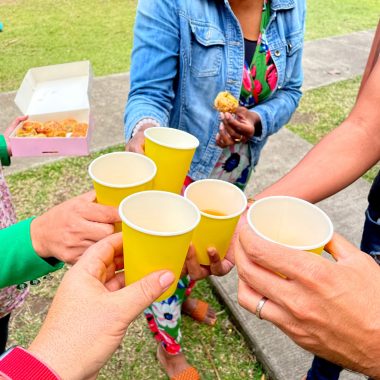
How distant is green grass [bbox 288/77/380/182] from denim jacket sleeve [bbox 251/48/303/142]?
226 centimetres

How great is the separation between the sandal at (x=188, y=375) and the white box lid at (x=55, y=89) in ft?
6.86

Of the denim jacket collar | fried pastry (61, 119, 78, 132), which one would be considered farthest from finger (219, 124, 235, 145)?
fried pastry (61, 119, 78, 132)

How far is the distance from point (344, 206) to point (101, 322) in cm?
300

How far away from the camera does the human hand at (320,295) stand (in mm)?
931

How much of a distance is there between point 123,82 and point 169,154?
4.28m

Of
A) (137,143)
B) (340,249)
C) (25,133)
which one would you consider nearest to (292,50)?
(137,143)

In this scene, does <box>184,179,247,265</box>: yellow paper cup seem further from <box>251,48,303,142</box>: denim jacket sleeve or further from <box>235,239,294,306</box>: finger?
<box>251,48,303,142</box>: denim jacket sleeve

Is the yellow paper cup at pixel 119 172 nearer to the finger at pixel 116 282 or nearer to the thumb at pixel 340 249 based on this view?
the finger at pixel 116 282

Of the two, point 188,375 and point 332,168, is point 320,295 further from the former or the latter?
point 188,375

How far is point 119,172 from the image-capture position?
1.48m

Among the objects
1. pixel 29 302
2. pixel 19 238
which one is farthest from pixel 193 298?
pixel 19 238

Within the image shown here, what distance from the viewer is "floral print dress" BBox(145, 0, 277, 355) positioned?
6.66 feet

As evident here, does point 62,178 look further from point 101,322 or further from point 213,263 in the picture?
point 101,322

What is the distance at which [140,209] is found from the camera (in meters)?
1.23
